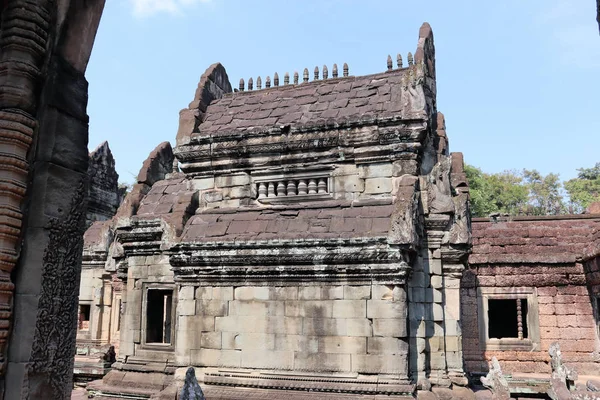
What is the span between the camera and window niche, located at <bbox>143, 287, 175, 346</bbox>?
30.4 feet

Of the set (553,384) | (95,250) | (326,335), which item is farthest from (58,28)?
(95,250)

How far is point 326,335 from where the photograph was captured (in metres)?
7.23

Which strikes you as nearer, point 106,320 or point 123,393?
point 123,393

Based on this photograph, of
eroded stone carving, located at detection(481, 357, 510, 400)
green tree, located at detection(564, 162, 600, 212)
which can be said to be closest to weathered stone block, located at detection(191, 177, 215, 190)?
eroded stone carving, located at detection(481, 357, 510, 400)

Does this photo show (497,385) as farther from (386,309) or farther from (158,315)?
(158,315)

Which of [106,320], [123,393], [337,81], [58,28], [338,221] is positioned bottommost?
[123,393]

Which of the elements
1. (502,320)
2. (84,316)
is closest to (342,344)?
(502,320)

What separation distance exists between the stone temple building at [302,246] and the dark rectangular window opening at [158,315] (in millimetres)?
34

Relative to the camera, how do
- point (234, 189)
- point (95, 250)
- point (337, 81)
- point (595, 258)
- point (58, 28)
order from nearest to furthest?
1. point (58, 28)
2. point (234, 189)
3. point (337, 81)
4. point (595, 258)
5. point (95, 250)

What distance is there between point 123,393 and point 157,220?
294 centimetres

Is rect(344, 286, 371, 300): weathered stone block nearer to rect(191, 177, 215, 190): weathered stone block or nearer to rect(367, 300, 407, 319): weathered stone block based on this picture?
rect(367, 300, 407, 319): weathered stone block

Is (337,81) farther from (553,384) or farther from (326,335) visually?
(553,384)

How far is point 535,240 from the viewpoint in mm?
12945

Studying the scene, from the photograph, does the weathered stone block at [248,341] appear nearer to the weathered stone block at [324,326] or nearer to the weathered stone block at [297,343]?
the weathered stone block at [297,343]
